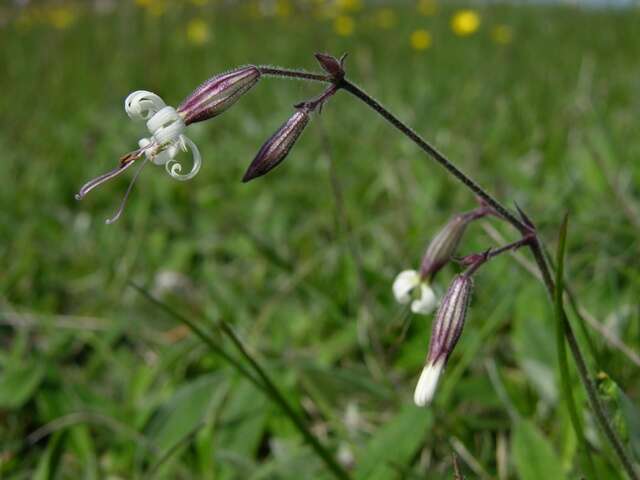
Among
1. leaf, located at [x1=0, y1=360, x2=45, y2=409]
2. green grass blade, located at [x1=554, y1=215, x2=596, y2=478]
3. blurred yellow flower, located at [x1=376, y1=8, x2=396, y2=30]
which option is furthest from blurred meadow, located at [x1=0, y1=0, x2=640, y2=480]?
blurred yellow flower, located at [x1=376, y1=8, x2=396, y2=30]

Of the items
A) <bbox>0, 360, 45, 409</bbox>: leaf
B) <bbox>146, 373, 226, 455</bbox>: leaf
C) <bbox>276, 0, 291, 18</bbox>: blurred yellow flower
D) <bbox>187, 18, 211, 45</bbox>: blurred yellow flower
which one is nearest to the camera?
<bbox>146, 373, 226, 455</bbox>: leaf

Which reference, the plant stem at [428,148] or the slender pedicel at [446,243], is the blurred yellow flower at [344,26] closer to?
the slender pedicel at [446,243]

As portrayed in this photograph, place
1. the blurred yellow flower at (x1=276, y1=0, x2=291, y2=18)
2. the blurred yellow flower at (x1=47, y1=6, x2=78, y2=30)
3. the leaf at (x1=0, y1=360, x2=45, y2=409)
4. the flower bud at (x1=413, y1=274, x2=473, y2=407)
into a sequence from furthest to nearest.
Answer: the blurred yellow flower at (x1=276, y1=0, x2=291, y2=18), the blurred yellow flower at (x1=47, y1=6, x2=78, y2=30), the leaf at (x1=0, y1=360, x2=45, y2=409), the flower bud at (x1=413, y1=274, x2=473, y2=407)

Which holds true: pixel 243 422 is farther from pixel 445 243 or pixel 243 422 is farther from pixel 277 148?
pixel 277 148

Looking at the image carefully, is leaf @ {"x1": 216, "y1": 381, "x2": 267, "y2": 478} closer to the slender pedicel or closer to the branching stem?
the slender pedicel

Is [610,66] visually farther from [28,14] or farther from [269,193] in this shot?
[28,14]

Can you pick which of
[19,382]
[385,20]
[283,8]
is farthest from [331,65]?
[283,8]
